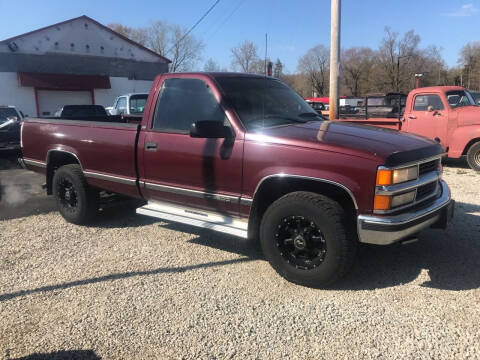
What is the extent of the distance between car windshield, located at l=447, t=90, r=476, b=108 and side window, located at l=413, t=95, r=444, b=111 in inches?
9.5

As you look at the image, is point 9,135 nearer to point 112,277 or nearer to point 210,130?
point 112,277

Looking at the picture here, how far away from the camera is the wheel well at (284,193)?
3475 mm

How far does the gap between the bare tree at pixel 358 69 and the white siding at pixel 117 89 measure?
4496cm

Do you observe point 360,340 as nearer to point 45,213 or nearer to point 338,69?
point 45,213

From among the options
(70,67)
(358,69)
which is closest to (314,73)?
(358,69)

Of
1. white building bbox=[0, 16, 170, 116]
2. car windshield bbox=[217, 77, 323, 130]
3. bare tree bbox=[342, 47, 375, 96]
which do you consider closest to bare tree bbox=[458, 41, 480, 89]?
bare tree bbox=[342, 47, 375, 96]

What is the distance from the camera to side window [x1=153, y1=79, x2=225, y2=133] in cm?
417

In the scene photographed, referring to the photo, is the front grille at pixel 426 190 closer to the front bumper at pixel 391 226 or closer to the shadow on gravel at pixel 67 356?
the front bumper at pixel 391 226

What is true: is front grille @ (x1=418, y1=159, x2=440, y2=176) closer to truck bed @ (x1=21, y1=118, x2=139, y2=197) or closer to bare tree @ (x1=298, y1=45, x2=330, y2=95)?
truck bed @ (x1=21, y1=118, x2=139, y2=197)

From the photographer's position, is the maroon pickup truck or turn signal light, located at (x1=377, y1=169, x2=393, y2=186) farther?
the maroon pickup truck

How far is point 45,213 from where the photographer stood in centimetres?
616

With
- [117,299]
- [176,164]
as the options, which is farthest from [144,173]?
[117,299]

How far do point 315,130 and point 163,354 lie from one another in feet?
7.74

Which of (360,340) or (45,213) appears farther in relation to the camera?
(45,213)
